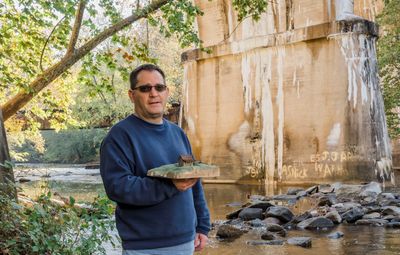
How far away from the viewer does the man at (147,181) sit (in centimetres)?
272

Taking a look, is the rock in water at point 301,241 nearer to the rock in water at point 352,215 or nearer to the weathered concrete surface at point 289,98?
the rock in water at point 352,215

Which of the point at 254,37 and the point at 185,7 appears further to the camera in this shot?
the point at 254,37

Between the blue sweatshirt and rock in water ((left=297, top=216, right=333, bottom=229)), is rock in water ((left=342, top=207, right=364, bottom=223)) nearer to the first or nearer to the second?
rock in water ((left=297, top=216, right=333, bottom=229))

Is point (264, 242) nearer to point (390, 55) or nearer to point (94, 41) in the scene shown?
point (94, 41)

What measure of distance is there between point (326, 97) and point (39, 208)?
13726 millimetres

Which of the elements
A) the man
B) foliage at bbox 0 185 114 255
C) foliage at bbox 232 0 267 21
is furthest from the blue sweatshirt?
foliage at bbox 232 0 267 21

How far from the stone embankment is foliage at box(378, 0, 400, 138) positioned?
6.70 m

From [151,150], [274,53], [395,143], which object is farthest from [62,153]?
[151,150]

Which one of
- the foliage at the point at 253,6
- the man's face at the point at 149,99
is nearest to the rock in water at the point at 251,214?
the foliage at the point at 253,6

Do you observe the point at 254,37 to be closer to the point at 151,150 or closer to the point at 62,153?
the point at 151,150

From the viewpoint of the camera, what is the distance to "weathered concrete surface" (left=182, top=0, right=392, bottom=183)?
16.3 m

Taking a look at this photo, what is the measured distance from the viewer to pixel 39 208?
14.5 feet

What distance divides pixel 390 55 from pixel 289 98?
156 inches

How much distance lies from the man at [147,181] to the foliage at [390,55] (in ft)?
53.6
